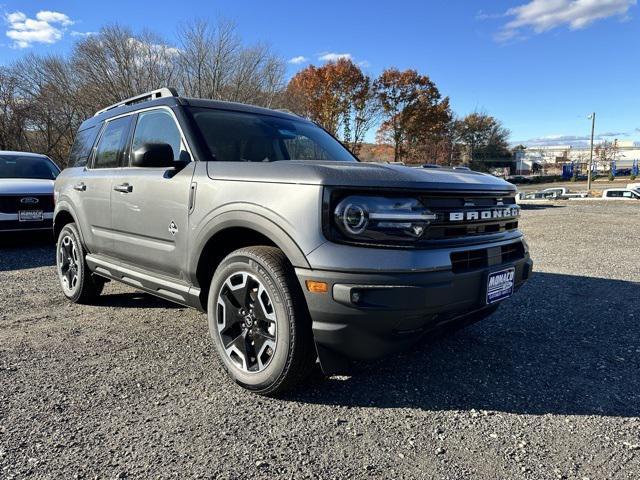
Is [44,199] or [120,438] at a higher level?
[44,199]

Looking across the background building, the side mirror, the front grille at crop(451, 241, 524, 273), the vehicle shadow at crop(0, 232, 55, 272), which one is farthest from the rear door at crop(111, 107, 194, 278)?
the background building

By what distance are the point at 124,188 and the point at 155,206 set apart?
54 cm

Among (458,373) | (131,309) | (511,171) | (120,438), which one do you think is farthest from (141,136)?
(511,171)

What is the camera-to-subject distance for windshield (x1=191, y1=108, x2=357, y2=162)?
11.2 ft

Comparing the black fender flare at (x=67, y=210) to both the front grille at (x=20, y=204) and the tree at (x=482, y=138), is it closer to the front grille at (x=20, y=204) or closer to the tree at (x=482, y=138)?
the front grille at (x=20, y=204)

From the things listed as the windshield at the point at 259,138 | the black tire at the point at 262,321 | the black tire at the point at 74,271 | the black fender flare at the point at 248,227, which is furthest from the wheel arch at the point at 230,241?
the black tire at the point at 74,271

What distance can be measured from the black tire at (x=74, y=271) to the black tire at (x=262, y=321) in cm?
225

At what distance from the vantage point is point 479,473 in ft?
6.77

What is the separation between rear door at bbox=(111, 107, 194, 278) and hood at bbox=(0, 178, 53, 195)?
197 inches

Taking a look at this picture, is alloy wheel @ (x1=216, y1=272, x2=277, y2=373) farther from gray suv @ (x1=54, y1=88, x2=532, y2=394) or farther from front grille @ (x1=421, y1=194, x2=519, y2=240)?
front grille @ (x1=421, y1=194, x2=519, y2=240)

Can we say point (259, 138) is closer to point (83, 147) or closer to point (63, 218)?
point (83, 147)

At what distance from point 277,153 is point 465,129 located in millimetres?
61878

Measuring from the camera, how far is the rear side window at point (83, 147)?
4758mm

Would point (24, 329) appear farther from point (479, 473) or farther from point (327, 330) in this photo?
point (479, 473)
